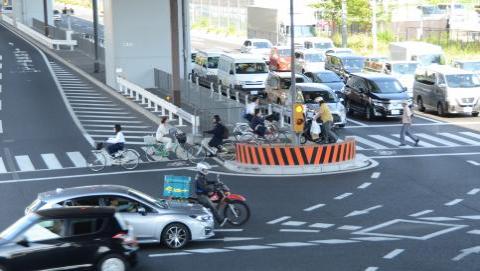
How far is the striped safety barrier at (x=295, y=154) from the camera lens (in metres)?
26.3

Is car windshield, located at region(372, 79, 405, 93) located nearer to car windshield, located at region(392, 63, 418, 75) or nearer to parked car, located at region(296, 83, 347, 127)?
parked car, located at region(296, 83, 347, 127)

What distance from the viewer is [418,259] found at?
16.2m

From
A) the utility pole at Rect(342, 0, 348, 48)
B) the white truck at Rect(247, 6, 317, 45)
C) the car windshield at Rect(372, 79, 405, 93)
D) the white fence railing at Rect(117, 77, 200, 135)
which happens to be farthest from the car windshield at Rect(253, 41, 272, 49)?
the car windshield at Rect(372, 79, 405, 93)

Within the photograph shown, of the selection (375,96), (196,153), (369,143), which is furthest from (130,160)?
(375,96)

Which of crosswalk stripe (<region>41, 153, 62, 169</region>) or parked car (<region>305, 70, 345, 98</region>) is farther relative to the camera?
parked car (<region>305, 70, 345, 98</region>)

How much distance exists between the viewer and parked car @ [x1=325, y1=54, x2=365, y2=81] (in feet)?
159

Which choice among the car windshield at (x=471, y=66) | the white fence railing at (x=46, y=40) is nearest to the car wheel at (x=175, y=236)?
the car windshield at (x=471, y=66)

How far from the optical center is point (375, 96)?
3731 cm

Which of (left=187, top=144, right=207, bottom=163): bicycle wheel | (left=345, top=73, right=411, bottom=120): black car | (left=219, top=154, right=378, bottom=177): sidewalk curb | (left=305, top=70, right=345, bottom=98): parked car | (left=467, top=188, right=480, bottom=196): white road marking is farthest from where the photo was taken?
(left=305, top=70, right=345, bottom=98): parked car

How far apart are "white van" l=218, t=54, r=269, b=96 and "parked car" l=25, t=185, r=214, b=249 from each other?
1061 inches

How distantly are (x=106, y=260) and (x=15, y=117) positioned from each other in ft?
80.3

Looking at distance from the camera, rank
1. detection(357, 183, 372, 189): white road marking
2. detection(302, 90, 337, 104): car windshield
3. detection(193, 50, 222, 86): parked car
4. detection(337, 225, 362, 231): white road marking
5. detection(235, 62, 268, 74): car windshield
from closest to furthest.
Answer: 1. detection(337, 225, 362, 231): white road marking
2. detection(357, 183, 372, 189): white road marking
3. detection(302, 90, 337, 104): car windshield
4. detection(235, 62, 268, 74): car windshield
5. detection(193, 50, 222, 86): parked car

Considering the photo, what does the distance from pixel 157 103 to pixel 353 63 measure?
15.6m

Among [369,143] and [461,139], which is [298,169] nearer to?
[369,143]
